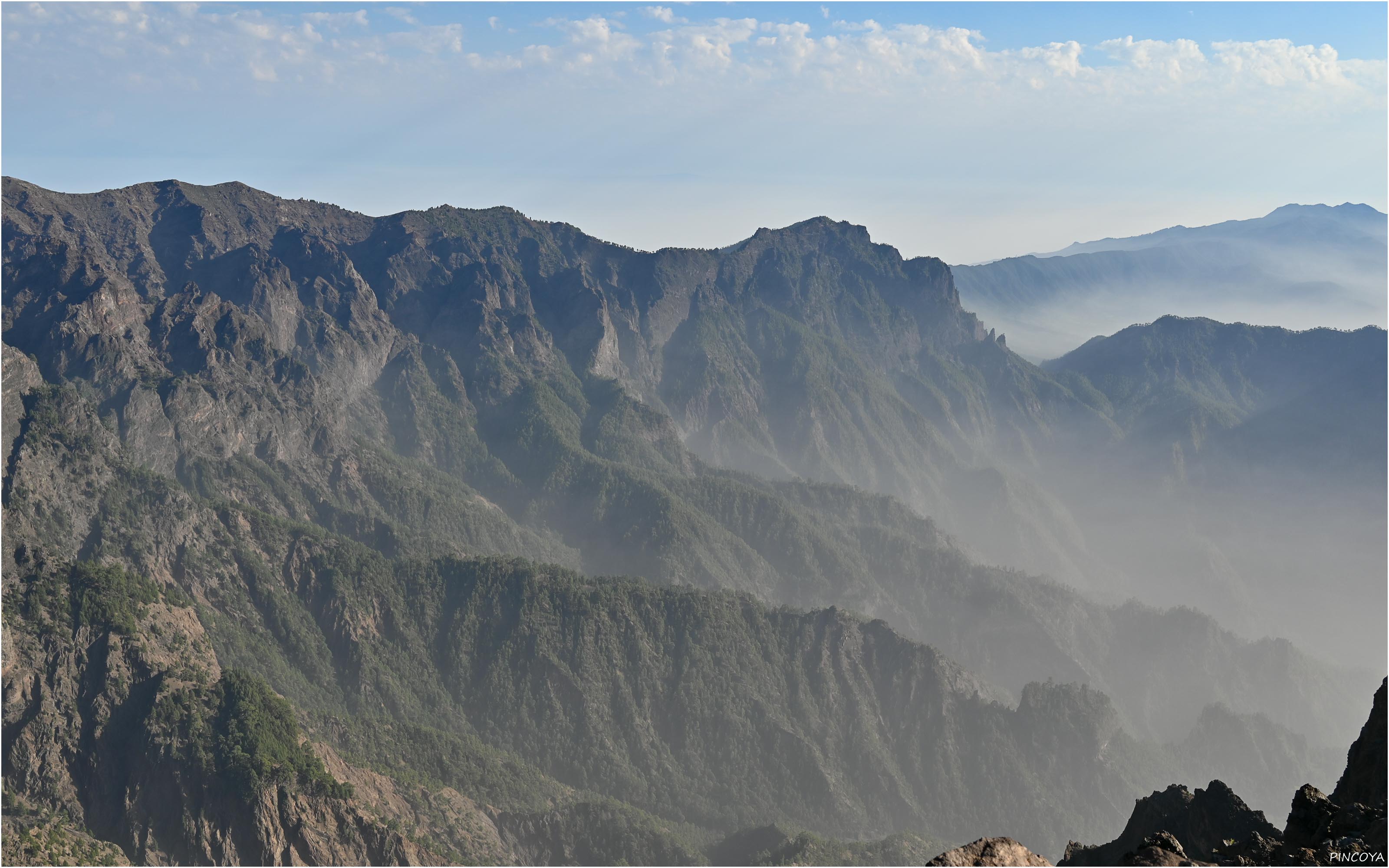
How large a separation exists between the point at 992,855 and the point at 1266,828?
41.8 metres

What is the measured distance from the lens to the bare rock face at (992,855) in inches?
1364

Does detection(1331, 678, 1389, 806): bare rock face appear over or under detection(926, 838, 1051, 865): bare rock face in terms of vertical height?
over

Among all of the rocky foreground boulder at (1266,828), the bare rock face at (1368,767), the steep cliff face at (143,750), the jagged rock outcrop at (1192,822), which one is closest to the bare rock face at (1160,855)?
the rocky foreground boulder at (1266,828)

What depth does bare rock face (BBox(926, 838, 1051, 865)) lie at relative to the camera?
3466cm

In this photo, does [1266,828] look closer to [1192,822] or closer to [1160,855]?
[1192,822]

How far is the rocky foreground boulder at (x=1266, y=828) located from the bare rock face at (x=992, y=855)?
416 mm

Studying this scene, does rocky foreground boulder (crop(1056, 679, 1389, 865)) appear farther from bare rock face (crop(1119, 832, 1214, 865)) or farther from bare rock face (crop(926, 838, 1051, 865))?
bare rock face (crop(926, 838, 1051, 865))

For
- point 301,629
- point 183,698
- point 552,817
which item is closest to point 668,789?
point 552,817

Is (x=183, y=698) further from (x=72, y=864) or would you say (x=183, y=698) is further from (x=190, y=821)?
(x=72, y=864)

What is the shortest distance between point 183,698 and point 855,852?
325 feet

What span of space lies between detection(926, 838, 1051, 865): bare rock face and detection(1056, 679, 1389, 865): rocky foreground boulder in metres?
0.42

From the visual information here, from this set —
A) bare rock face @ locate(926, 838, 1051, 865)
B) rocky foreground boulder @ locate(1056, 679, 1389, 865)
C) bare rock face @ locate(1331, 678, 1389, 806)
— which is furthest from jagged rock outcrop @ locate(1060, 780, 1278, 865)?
bare rock face @ locate(926, 838, 1051, 865)

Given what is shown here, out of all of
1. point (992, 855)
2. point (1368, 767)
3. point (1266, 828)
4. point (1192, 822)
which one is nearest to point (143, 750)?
point (1192, 822)

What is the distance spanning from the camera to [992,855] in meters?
35.5
